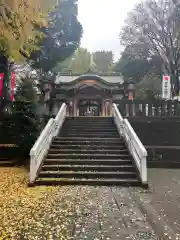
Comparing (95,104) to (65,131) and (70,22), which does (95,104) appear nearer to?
(70,22)

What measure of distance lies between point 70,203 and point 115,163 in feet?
12.3

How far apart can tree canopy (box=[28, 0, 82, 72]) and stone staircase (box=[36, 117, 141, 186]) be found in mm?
11121

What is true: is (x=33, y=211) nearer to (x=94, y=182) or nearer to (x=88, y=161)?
(x=94, y=182)

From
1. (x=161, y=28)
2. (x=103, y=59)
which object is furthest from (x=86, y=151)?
(x=103, y=59)

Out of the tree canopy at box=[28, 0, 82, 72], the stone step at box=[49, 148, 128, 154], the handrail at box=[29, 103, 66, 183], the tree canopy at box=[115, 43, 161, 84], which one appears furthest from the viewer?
the tree canopy at box=[115, 43, 161, 84]

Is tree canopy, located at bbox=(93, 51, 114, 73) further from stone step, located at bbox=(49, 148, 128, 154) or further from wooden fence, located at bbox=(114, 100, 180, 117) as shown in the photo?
stone step, located at bbox=(49, 148, 128, 154)

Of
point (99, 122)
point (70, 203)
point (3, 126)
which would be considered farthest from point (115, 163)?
point (3, 126)

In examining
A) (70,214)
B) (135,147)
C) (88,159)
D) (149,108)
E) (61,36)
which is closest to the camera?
(70,214)

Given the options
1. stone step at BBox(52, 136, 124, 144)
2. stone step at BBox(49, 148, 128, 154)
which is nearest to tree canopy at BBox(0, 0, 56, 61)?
stone step at BBox(49, 148, 128, 154)

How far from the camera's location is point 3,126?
543 inches

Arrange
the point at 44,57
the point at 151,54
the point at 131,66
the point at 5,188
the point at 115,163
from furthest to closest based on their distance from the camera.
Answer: the point at 131,66, the point at 151,54, the point at 44,57, the point at 115,163, the point at 5,188

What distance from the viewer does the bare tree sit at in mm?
25391

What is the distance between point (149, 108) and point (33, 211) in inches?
412

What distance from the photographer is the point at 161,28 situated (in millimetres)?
25766
